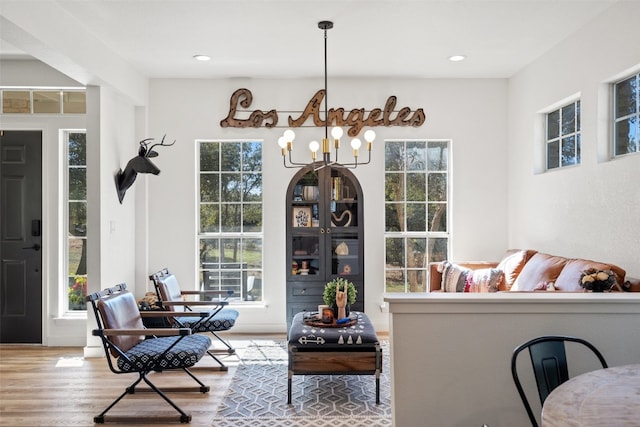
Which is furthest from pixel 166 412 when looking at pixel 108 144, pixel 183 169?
pixel 183 169

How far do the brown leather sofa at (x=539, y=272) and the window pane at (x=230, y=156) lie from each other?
2554 millimetres

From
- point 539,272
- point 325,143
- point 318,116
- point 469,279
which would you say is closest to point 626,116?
point 539,272

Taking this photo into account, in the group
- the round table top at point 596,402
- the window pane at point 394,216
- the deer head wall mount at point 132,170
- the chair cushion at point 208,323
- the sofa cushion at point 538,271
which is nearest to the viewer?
the round table top at point 596,402

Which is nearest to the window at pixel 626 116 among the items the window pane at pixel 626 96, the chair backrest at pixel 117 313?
the window pane at pixel 626 96

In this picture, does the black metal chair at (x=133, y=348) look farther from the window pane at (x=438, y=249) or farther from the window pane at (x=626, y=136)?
the window pane at (x=626, y=136)

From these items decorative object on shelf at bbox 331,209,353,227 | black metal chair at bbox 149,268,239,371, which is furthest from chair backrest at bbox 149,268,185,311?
decorative object on shelf at bbox 331,209,353,227

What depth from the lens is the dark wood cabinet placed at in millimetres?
5840

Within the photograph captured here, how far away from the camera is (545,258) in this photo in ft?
14.8

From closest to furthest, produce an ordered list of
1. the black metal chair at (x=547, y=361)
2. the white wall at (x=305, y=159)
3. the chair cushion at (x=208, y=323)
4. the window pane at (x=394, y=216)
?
the black metal chair at (x=547, y=361) < the chair cushion at (x=208, y=323) < the white wall at (x=305, y=159) < the window pane at (x=394, y=216)

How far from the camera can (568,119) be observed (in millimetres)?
4750

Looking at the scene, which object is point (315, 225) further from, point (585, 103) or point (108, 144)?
point (585, 103)

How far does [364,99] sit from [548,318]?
12.8 ft

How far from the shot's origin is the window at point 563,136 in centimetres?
460

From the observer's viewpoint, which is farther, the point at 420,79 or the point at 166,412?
the point at 420,79
